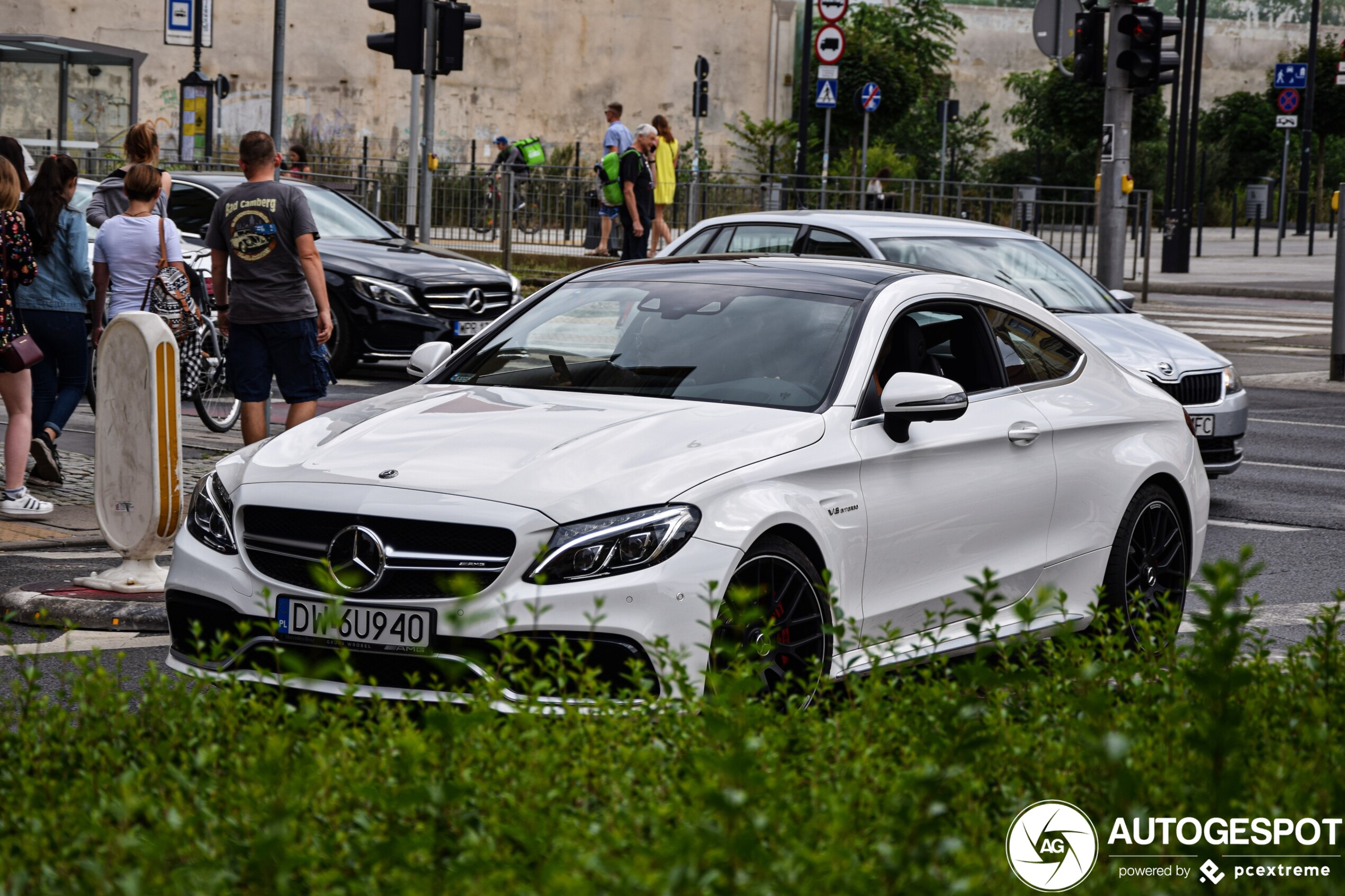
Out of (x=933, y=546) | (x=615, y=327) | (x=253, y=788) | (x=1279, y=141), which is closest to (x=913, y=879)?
(x=253, y=788)

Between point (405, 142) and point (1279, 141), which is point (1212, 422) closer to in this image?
point (405, 142)

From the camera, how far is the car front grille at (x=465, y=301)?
49.4ft

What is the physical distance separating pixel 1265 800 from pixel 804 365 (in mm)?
2772

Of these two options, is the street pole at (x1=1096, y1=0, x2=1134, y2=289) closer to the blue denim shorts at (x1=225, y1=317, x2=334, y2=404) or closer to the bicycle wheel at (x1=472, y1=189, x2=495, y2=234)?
the bicycle wheel at (x1=472, y1=189, x2=495, y2=234)

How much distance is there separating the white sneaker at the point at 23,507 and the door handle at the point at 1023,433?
5.12m

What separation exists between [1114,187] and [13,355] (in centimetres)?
1242

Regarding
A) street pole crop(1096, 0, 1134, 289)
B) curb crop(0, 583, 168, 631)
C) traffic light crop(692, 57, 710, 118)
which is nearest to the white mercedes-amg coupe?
curb crop(0, 583, 168, 631)

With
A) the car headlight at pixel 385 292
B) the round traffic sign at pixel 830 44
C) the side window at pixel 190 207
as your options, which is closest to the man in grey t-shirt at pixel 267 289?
the car headlight at pixel 385 292

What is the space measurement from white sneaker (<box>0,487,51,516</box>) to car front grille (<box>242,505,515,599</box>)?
449 centimetres

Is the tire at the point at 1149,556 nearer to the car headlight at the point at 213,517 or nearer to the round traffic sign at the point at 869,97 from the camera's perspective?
the car headlight at the point at 213,517

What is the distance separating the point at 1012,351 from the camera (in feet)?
20.9

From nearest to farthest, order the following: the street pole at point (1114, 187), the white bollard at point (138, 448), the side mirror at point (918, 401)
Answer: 1. the side mirror at point (918, 401)
2. the white bollard at point (138, 448)
3. the street pole at point (1114, 187)

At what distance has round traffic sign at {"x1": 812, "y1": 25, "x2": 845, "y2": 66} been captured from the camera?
2831 cm

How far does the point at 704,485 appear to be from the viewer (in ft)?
15.7
